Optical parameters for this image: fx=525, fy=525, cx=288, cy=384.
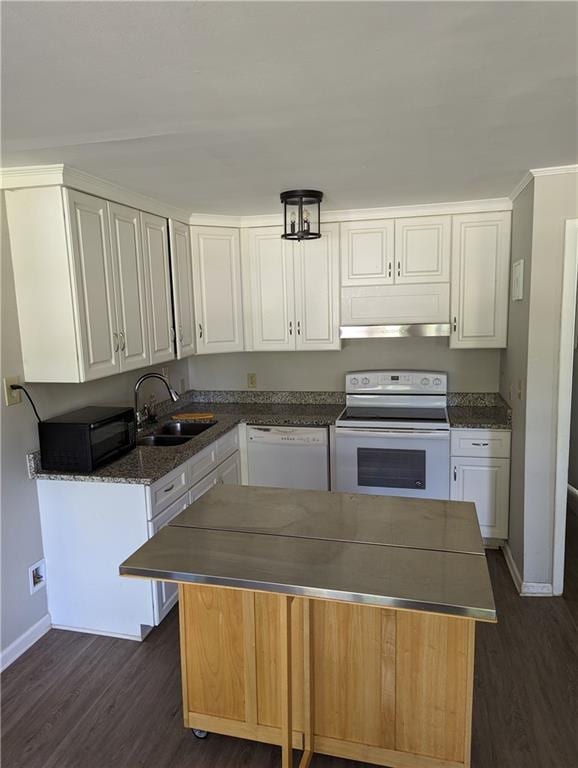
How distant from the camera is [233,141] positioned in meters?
2.03

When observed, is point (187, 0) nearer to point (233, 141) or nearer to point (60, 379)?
point (233, 141)

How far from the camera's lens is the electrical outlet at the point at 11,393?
2.43 meters

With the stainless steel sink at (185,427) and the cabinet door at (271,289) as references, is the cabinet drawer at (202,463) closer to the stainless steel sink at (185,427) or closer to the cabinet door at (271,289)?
the stainless steel sink at (185,427)

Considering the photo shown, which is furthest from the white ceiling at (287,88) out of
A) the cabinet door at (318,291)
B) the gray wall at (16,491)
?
the cabinet door at (318,291)

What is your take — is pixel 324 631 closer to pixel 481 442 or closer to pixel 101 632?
pixel 101 632

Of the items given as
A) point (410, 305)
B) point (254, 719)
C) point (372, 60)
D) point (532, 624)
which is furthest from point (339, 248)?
point (254, 719)

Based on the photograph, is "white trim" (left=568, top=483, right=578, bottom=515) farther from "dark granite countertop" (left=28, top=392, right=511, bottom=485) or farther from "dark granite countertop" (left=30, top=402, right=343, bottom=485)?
"dark granite countertop" (left=30, top=402, right=343, bottom=485)

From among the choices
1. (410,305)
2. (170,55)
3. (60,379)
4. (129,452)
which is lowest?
(129,452)

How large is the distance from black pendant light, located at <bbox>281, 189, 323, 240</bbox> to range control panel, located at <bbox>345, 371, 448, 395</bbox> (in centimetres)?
126

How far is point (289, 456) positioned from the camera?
369 cm

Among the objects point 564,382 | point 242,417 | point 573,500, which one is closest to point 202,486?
point 242,417

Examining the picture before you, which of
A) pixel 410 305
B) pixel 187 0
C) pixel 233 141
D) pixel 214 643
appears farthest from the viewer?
pixel 410 305

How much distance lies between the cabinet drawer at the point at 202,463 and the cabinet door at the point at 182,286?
0.70 m

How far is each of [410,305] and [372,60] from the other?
7.54 feet
